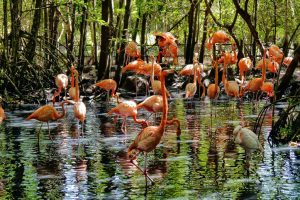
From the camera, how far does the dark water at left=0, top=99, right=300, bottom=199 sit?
27.9 feet

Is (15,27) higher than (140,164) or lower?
higher

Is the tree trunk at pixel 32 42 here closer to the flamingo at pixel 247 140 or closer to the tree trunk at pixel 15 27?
the tree trunk at pixel 15 27

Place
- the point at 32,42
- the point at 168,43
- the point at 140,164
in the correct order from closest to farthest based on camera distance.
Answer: the point at 140,164, the point at 168,43, the point at 32,42

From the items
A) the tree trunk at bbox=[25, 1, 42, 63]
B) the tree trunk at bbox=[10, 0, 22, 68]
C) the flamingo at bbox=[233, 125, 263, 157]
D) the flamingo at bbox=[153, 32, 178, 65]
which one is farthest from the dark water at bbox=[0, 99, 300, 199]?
the tree trunk at bbox=[25, 1, 42, 63]

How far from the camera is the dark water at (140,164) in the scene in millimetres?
8500

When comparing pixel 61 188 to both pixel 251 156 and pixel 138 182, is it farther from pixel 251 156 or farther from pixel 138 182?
pixel 251 156

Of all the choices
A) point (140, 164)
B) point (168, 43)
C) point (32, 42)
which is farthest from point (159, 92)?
point (140, 164)

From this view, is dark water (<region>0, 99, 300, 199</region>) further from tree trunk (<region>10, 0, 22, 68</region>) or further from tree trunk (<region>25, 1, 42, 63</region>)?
tree trunk (<region>25, 1, 42, 63</region>)

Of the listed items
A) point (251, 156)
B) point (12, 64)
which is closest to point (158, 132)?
point (251, 156)

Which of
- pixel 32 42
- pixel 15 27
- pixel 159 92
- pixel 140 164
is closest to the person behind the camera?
pixel 140 164

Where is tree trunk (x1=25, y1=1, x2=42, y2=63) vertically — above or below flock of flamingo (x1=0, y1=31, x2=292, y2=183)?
above

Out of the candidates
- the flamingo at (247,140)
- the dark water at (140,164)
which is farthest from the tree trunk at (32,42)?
the flamingo at (247,140)

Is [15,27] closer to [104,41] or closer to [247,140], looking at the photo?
[104,41]

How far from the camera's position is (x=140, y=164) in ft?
34.1
